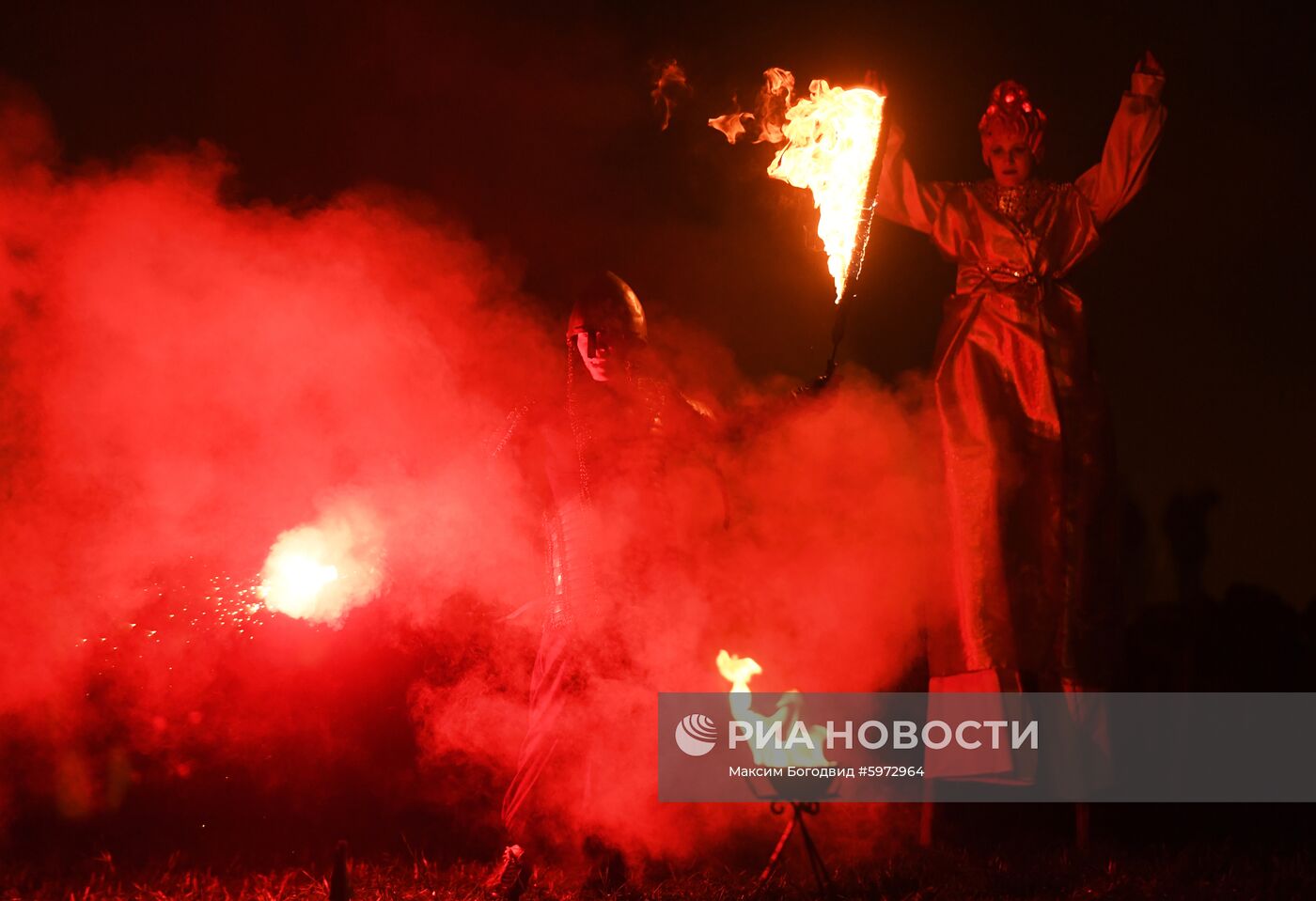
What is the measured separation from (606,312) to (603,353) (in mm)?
204

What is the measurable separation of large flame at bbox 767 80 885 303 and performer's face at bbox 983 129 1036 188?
2.21 ft

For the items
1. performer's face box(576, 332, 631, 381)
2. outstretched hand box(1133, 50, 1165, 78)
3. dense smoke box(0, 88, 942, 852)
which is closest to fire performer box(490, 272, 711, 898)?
performer's face box(576, 332, 631, 381)

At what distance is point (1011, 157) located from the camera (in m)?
5.65

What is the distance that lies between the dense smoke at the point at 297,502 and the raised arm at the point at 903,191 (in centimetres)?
115

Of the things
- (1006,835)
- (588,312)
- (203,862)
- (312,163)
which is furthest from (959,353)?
(203,862)

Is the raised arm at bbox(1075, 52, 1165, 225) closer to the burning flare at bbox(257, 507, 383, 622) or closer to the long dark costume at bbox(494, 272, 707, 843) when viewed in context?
the long dark costume at bbox(494, 272, 707, 843)

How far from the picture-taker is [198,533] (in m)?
6.53

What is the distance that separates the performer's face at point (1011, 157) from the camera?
564 cm

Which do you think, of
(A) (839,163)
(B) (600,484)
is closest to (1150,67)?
(A) (839,163)

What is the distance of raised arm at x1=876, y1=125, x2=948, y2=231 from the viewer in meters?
5.59

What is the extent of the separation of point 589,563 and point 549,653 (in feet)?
1.52

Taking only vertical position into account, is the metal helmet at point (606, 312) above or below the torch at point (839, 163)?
below

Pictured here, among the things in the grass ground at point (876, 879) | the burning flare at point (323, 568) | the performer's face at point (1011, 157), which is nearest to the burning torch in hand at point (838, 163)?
the performer's face at point (1011, 157)

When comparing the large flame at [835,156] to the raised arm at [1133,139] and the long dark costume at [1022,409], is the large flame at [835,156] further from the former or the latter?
the raised arm at [1133,139]
